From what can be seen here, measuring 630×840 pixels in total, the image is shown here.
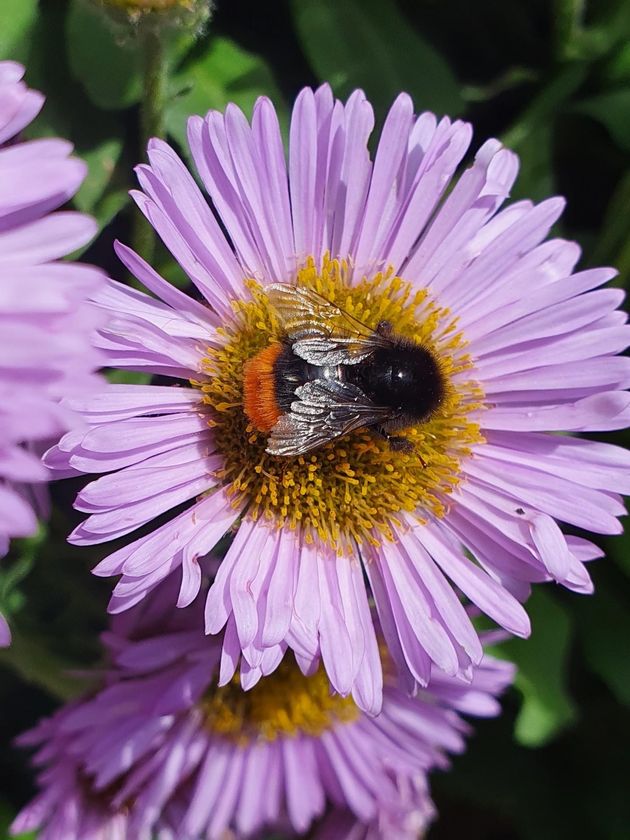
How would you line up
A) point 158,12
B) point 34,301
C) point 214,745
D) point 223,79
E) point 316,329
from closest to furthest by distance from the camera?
point 34,301, point 158,12, point 316,329, point 223,79, point 214,745

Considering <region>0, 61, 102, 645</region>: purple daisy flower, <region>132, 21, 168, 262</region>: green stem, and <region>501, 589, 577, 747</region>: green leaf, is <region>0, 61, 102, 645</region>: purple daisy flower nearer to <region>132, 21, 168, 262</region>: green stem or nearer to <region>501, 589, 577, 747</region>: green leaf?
<region>132, 21, 168, 262</region>: green stem

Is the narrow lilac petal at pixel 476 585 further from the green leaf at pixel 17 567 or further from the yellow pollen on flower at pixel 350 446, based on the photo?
the green leaf at pixel 17 567

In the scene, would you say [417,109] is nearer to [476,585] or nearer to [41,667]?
[476,585]

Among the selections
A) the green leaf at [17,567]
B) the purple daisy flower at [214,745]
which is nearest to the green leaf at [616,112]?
the purple daisy flower at [214,745]

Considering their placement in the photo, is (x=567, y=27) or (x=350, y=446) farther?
(x=567, y=27)

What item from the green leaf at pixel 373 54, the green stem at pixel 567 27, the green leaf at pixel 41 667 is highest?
the green stem at pixel 567 27

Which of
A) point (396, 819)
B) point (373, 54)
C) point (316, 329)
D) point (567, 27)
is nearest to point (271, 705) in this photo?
point (396, 819)

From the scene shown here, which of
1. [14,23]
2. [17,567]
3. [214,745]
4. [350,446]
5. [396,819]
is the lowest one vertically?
[396,819]
